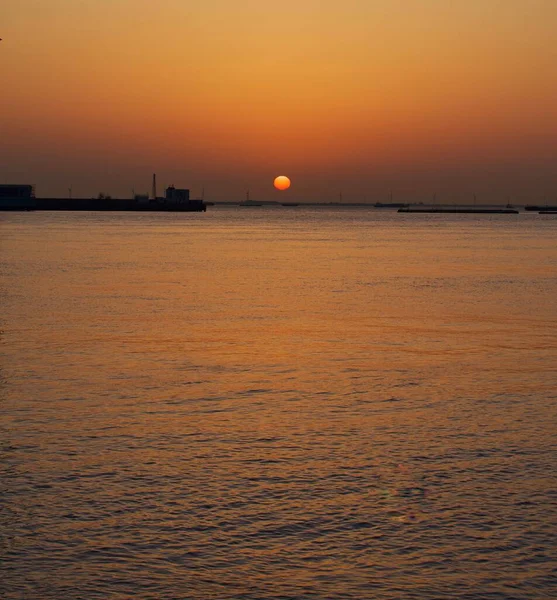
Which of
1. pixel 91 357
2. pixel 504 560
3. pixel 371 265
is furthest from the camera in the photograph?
pixel 371 265

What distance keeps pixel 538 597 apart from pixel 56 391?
10.9 m

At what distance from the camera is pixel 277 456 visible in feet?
41.4

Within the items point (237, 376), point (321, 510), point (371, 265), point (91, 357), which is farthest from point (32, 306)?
point (371, 265)

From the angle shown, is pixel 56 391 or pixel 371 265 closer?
pixel 56 391

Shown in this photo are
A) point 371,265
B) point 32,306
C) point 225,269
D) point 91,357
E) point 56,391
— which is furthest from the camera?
point 371,265

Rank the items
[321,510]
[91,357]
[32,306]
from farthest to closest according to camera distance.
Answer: [32,306]
[91,357]
[321,510]

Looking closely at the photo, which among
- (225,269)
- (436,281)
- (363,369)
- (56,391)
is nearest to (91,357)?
(56,391)

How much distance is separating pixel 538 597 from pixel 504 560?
2.66 ft

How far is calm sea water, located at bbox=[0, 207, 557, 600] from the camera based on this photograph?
880 cm

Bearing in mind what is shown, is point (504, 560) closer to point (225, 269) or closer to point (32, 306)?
point (32, 306)

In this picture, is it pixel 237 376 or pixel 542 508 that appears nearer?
pixel 542 508

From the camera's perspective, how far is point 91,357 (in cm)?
2089

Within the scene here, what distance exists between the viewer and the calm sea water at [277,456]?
8.80m

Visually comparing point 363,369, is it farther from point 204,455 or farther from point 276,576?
point 276,576
